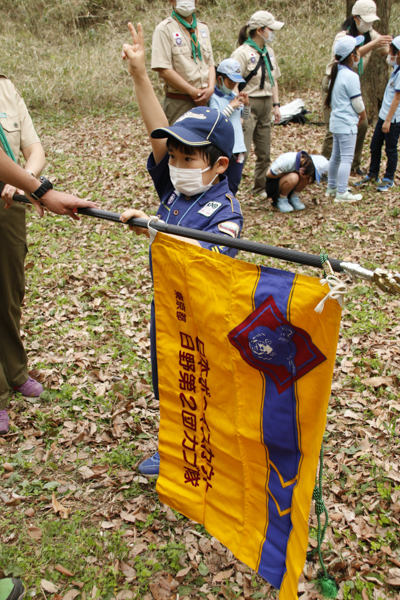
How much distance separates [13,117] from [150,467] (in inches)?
109

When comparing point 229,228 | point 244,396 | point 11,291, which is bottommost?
point 11,291

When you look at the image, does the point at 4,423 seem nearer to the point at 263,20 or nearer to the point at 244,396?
the point at 244,396

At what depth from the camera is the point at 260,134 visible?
765cm

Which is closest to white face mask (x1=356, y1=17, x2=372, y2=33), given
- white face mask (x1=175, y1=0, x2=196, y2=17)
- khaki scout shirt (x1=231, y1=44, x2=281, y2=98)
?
khaki scout shirt (x1=231, y1=44, x2=281, y2=98)

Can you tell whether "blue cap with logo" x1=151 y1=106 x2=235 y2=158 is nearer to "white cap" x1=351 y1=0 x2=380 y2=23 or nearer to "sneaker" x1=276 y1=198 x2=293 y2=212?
"sneaker" x1=276 y1=198 x2=293 y2=212

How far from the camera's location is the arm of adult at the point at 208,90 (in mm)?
6199

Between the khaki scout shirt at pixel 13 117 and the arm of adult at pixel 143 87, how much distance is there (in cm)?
110

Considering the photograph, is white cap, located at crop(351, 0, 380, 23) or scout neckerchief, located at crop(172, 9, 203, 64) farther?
white cap, located at crop(351, 0, 380, 23)

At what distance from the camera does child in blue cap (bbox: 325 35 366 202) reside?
7.05 m

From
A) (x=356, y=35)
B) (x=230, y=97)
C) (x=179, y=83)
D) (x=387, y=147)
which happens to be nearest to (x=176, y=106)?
(x=179, y=83)

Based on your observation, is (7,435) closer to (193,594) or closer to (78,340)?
(78,340)

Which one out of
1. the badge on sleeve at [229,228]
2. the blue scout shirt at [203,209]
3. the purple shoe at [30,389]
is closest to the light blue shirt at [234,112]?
the blue scout shirt at [203,209]

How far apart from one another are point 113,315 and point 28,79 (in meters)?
11.2

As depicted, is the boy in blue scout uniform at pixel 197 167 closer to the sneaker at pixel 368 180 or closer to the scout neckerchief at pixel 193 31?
the scout neckerchief at pixel 193 31
